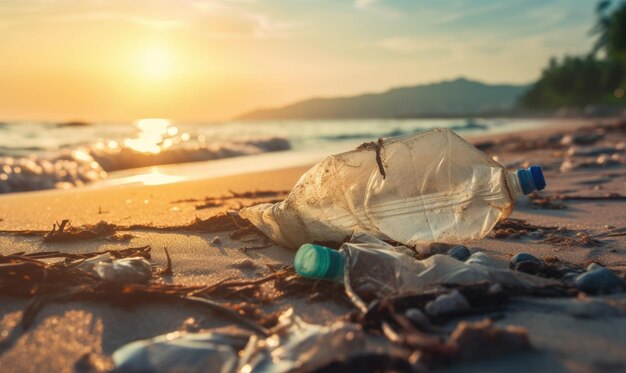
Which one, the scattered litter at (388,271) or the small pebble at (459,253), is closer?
the scattered litter at (388,271)

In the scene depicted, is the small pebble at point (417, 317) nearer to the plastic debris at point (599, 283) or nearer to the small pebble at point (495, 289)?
the small pebble at point (495, 289)

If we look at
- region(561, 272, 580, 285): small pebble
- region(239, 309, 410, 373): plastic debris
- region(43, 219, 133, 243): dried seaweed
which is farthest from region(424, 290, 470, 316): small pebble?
region(43, 219, 133, 243): dried seaweed

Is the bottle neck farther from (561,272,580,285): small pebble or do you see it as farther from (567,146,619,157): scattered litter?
(567,146,619,157): scattered litter

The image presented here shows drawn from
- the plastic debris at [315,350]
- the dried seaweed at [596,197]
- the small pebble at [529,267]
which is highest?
the plastic debris at [315,350]

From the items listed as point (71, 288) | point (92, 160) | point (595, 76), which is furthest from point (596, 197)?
point (595, 76)

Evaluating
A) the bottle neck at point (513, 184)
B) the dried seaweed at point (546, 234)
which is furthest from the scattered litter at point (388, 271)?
the dried seaweed at point (546, 234)

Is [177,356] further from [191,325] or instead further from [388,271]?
[388,271]
